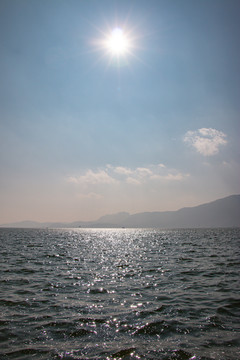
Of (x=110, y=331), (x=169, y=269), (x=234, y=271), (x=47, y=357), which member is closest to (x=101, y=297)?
(x=110, y=331)

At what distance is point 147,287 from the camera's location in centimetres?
1709

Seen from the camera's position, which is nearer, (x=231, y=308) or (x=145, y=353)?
(x=145, y=353)

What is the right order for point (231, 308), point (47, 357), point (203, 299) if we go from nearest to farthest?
point (47, 357), point (231, 308), point (203, 299)

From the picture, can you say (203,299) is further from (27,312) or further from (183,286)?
(27,312)

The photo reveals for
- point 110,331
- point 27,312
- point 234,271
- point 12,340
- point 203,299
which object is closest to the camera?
point 12,340

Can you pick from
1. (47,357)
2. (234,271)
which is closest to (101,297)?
(47,357)

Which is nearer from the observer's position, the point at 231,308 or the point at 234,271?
the point at 231,308

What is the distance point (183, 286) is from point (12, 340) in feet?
40.3

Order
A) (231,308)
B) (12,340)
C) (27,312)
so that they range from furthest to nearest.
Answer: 1. (231,308)
2. (27,312)
3. (12,340)

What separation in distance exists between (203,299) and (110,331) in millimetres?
7351

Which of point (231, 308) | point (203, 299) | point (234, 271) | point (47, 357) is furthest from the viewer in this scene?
point (234, 271)

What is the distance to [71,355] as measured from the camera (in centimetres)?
777

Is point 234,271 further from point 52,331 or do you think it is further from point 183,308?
point 52,331

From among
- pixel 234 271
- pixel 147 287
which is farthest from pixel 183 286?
pixel 234 271
